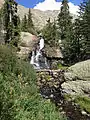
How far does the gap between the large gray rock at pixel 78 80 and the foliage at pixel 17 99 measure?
4.72m

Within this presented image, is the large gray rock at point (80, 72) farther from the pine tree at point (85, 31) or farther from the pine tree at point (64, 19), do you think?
the pine tree at point (64, 19)

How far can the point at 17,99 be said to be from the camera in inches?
357

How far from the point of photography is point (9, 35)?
36.7 metres

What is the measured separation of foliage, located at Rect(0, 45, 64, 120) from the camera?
744 cm

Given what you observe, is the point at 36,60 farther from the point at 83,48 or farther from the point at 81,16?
the point at 81,16

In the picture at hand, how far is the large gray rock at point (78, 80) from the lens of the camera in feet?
74.2

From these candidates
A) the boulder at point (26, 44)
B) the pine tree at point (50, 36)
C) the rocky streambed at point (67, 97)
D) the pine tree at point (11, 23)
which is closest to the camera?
the rocky streambed at point (67, 97)

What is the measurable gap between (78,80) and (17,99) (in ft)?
50.4

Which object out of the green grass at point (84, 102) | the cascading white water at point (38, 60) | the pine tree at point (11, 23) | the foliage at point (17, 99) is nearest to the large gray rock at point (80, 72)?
the green grass at point (84, 102)

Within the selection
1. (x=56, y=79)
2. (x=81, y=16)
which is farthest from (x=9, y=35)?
(x=81, y=16)

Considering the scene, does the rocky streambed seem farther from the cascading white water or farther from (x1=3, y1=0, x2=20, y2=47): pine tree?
the cascading white water

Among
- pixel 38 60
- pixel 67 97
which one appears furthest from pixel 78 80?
pixel 38 60

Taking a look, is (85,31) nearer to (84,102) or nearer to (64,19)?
(64,19)

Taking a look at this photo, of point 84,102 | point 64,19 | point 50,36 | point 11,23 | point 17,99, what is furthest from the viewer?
point 64,19
